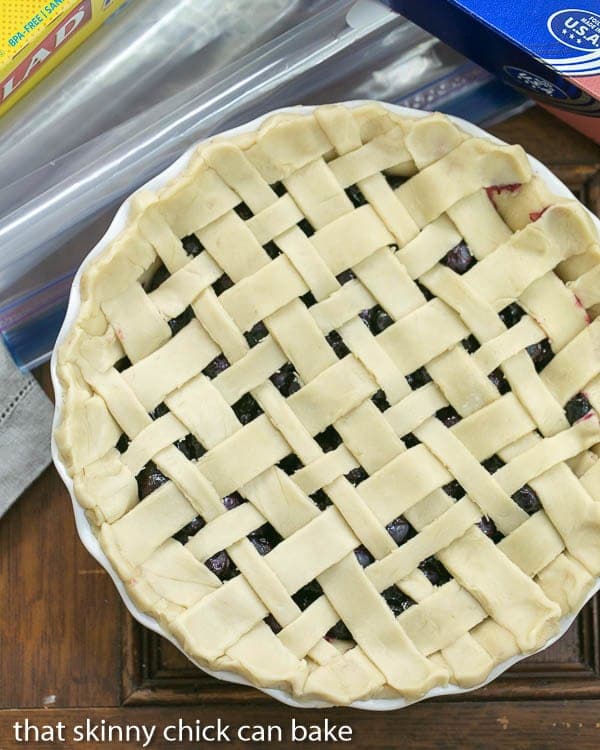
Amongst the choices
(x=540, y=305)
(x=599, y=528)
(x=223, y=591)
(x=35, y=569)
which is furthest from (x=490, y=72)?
(x=35, y=569)

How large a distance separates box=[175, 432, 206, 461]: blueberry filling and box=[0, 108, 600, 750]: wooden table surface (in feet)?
0.95

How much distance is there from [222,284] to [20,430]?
38 centimetres

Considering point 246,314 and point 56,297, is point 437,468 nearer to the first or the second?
point 246,314

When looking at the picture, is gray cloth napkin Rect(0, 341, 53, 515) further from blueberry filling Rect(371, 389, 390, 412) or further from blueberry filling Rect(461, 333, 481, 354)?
blueberry filling Rect(461, 333, 481, 354)

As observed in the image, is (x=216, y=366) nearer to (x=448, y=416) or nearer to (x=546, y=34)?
(x=448, y=416)

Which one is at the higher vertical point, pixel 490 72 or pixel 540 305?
pixel 490 72

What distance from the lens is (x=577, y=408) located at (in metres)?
1.22

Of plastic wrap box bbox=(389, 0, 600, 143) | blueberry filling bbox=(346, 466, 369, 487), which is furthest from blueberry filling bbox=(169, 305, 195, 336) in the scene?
plastic wrap box bbox=(389, 0, 600, 143)

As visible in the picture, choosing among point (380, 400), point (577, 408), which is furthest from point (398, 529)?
point (577, 408)

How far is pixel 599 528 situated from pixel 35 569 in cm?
74

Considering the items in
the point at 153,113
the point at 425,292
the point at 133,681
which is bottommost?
the point at 133,681

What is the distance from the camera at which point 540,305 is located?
1.22 m

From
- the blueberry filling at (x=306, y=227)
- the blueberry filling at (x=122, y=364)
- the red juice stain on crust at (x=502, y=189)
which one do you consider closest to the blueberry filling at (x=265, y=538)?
the blueberry filling at (x=122, y=364)

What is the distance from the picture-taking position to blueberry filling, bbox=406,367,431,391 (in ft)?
4.00
